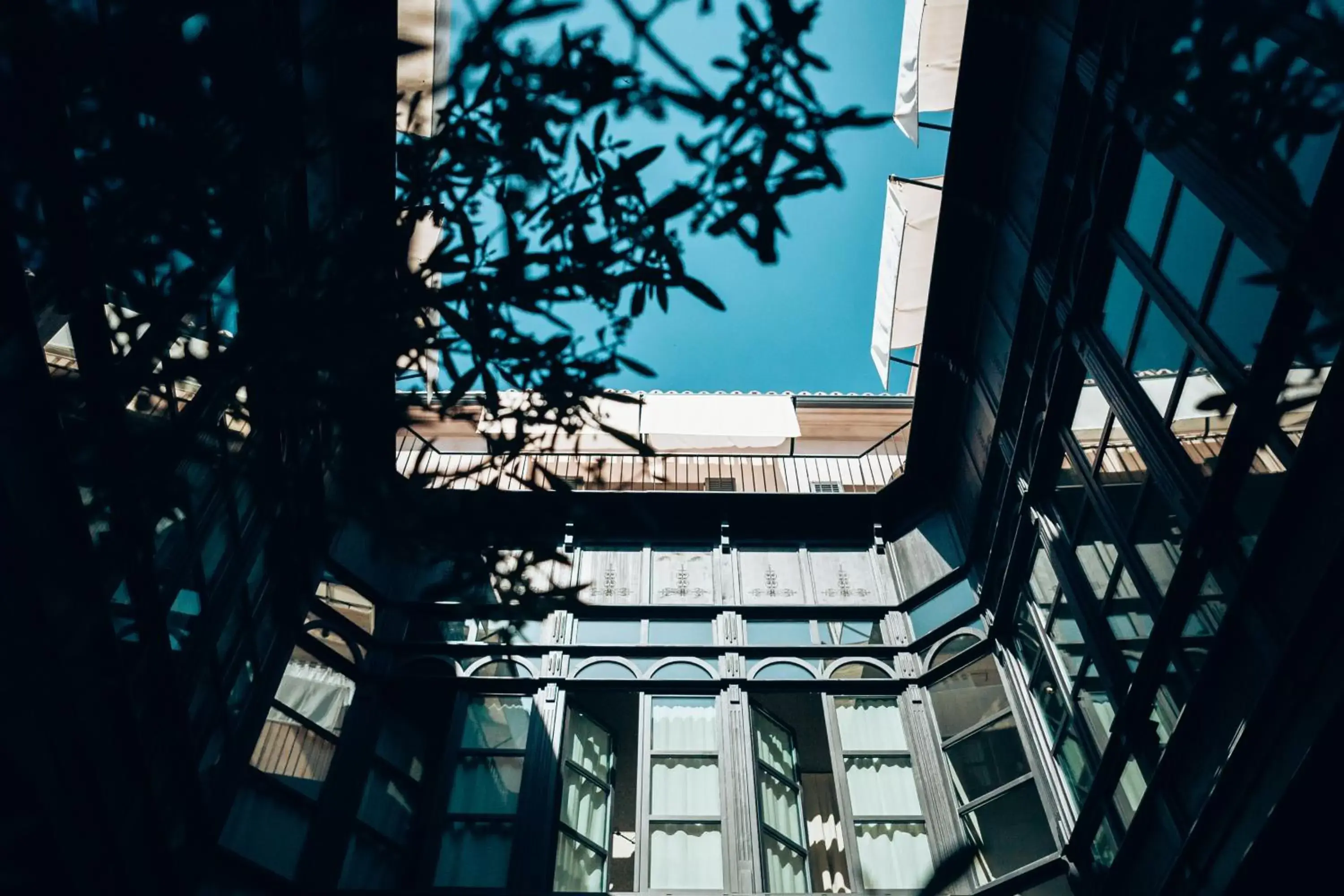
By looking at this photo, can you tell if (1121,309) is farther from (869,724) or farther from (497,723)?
(497,723)

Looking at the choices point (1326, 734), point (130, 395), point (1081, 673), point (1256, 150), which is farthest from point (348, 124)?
point (1081, 673)

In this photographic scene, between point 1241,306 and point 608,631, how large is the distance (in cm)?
802

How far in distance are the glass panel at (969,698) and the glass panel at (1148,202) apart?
4990 millimetres

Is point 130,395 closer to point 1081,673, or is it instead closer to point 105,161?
point 105,161

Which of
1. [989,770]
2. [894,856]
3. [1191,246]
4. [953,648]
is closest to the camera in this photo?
[1191,246]

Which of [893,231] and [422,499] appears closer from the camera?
[422,499]

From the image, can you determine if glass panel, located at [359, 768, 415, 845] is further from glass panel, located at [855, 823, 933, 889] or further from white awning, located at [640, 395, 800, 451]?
white awning, located at [640, 395, 800, 451]

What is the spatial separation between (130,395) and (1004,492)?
28.0 feet

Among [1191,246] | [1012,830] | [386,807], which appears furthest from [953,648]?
[386,807]

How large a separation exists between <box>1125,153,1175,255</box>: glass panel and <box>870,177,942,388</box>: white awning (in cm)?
401

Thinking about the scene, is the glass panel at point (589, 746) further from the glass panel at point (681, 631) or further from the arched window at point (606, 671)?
the glass panel at point (681, 631)

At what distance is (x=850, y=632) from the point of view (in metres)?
11.3

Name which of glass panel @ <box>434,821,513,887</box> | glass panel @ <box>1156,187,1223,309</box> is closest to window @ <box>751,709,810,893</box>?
glass panel @ <box>434,821,513,887</box>

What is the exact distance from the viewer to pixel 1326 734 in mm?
4449
